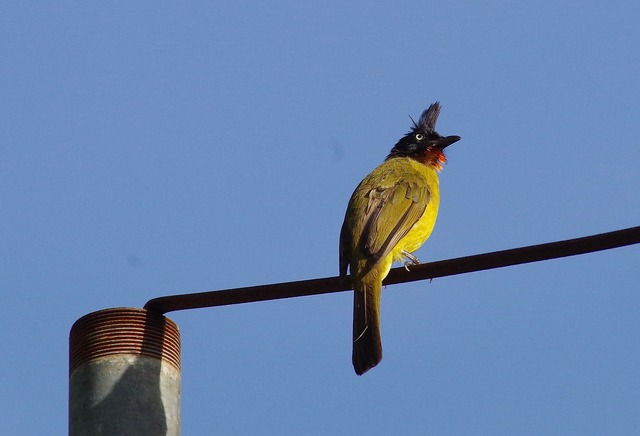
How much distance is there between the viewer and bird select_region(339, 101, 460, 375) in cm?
641

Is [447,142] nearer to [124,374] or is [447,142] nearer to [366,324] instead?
[366,324]

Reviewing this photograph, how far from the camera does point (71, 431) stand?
3.93 metres

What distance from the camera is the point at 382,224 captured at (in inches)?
285

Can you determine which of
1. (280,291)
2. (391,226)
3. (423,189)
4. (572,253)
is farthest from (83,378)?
(423,189)

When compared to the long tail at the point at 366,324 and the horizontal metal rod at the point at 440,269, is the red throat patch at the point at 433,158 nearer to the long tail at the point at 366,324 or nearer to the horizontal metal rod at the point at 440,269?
the long tail at the point at 366,324

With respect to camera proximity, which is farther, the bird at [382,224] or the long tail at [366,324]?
the bird at [382,224]

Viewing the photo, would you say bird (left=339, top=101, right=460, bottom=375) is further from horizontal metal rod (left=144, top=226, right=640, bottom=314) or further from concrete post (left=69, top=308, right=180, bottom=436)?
concrete post (left=69, top=308, right=180, bottom=436)

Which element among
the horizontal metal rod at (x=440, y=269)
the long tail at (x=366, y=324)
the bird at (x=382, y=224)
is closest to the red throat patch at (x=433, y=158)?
the bird at (x=382, y=224)

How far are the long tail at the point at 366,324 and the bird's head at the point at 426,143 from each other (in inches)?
116

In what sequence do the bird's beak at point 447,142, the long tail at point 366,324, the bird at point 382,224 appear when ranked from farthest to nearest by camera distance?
the bird's beak at point 447,142, the bird at point 382,224, the long tail at point 366,324

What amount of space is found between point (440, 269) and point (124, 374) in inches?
59.0

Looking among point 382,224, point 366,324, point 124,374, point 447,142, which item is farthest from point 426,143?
point 124,374

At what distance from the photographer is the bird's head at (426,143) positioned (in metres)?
9.48

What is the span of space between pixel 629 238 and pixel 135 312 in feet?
→ 6.54
